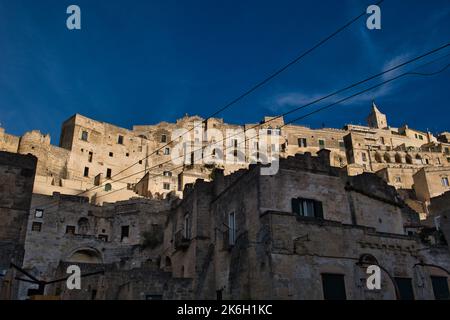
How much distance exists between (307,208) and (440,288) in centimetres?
814

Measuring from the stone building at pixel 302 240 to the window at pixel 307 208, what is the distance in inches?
2.1

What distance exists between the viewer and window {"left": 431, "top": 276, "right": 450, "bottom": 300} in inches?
867

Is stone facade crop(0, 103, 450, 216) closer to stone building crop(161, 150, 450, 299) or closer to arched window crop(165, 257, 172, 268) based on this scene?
arched window crop(165, 257, 172, 268)

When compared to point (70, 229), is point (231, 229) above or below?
below

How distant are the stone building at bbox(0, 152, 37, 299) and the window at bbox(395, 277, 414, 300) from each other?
19.1 m

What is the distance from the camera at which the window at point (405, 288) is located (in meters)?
21.2

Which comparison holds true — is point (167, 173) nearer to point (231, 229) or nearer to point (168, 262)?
point (168, 262)

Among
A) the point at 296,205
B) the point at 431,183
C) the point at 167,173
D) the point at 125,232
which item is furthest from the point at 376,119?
the point at 296,205

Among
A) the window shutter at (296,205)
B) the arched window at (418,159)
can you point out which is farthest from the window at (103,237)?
the arched window at (418,159)

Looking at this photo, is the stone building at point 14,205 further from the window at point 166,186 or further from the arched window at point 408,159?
the arched window at point 408,159

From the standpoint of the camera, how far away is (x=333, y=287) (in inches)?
767

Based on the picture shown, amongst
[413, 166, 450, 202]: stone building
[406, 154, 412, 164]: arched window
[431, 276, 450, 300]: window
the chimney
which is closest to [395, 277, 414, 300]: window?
[431, 276, 450, 300]: window
